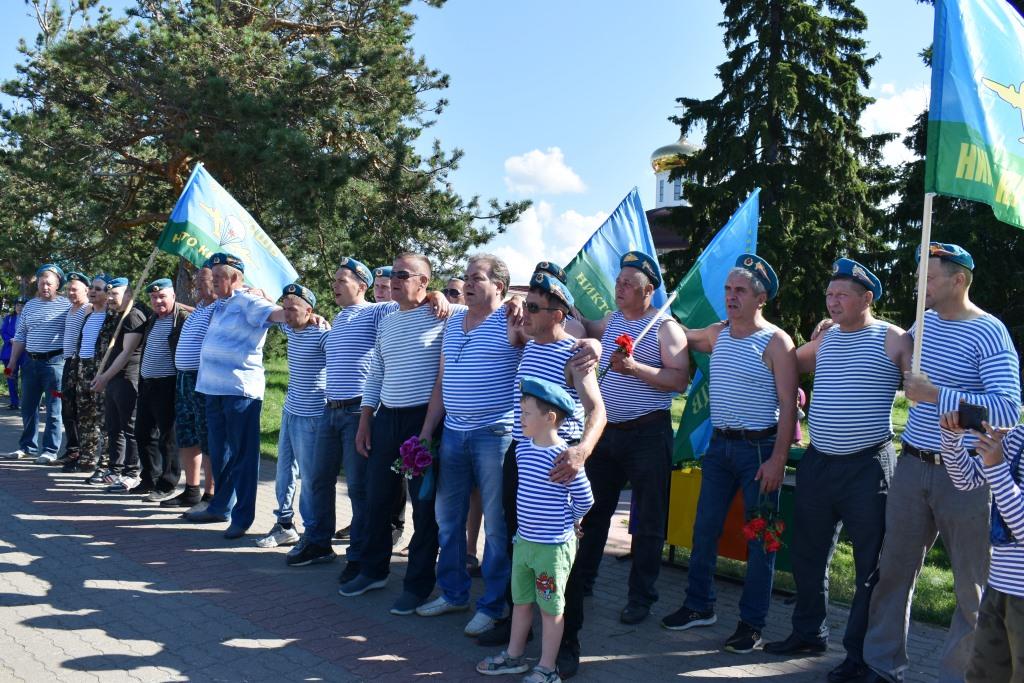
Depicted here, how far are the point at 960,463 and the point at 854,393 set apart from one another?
111 cm

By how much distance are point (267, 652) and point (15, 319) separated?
42.7 ft

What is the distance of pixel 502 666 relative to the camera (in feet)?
14.4

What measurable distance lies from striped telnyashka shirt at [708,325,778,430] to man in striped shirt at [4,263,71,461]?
8183 mm

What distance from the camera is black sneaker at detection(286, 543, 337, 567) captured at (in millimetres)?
6293

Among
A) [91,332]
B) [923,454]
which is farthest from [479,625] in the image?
[91,332]

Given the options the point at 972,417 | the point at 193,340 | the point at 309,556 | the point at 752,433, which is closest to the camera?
the point at 972,417

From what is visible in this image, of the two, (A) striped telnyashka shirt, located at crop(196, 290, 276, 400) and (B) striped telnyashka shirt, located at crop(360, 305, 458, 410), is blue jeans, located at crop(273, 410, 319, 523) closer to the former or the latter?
(A) striped telnyashka shirt, located at crop(196, 290, 276, 400)

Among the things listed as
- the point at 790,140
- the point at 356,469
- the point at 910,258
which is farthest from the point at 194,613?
the point at 790,140

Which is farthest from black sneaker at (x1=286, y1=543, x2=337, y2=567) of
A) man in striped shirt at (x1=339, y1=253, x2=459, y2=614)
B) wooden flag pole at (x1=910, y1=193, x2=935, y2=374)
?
wooden flag pole at (x1=910, y1=193, x2=935, y2=374)

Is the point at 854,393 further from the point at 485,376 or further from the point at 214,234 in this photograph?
the point at 214,234

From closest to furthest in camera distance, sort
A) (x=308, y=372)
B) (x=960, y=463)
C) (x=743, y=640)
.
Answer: (x=960, y=463) → (x=743, y=640) → (x=308, y=372)

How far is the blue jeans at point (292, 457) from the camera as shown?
6461 millimetres

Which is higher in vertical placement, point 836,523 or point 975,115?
point 975,115

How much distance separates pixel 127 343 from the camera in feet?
27.7
